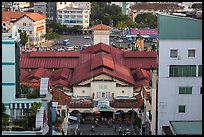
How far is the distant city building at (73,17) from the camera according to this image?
2934cm

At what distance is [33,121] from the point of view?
5.47 m

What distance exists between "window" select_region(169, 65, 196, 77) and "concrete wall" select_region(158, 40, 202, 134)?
0.14 ft

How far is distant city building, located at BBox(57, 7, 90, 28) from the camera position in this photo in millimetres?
29344

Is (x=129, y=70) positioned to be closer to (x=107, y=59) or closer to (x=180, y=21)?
(x=107, y=59)

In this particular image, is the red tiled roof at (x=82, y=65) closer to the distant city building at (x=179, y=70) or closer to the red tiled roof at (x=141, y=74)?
the red tiled roof at (x=141, y=74)

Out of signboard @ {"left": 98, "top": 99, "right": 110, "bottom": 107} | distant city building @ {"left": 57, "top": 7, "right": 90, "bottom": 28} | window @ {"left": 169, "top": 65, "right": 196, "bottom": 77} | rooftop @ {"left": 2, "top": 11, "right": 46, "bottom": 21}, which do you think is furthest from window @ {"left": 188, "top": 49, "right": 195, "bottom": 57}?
distant city building @ {"left": 57, "top": 7, "right": 90, "bottom": 28}

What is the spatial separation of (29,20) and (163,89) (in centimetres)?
1879

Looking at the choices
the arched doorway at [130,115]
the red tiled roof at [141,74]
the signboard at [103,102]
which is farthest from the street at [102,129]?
the red tiled roof at [141,74]

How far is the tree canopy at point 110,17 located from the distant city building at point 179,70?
869 inches

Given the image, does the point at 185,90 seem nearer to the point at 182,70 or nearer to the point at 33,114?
the point at 182,70

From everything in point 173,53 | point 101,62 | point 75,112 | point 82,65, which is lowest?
point 75,112

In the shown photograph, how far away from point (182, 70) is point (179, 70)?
39 millimetres

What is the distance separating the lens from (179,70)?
6.76 metres

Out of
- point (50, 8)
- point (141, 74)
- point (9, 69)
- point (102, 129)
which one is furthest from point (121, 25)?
point (9, 69)
